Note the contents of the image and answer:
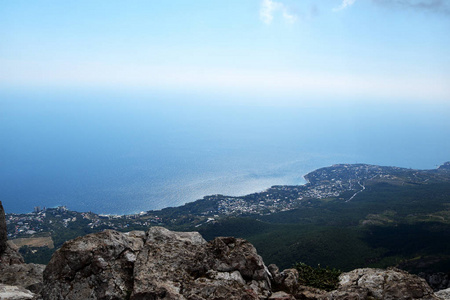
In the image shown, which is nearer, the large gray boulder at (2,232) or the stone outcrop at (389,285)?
the stone outcrop at (389,285)

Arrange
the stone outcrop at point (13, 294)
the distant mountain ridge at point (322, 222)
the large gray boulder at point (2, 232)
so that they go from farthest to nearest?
1. the distant mountain ridge at point (322, 222)
2. the large gray boulder at point (2, 232)
3. the stone outcrop at point (13, 294)

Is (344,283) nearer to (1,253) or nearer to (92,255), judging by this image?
(92,255)

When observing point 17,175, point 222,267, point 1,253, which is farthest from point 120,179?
point 222,267

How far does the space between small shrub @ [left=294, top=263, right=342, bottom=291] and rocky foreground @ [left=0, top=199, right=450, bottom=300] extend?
505 millimetres

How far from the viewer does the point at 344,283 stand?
37.7ft

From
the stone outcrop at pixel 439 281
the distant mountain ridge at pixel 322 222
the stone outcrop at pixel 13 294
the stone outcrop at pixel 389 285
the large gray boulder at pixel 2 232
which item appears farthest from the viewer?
the distant mountain ridge at pixel 322 222

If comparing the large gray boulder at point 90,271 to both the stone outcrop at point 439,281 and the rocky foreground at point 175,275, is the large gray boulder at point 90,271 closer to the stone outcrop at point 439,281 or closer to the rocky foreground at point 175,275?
the rocky foreground at point 175,275

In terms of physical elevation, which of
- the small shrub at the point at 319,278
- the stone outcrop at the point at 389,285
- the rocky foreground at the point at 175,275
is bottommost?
the small shrub at the point at 319,278

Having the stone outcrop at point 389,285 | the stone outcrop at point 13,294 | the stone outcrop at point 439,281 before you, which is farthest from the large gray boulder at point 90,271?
the stone outcrop at point 439,281

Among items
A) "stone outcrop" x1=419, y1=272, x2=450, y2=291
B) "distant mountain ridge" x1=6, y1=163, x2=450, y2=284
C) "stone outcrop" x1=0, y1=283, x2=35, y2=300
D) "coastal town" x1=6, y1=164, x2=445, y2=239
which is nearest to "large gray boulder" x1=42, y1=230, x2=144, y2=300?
"stone outcrop" x1=0, y1=283, x2=35, y2=300

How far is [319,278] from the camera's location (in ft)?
40.2

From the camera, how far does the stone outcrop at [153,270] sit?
342 inches

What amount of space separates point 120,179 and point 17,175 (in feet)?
185

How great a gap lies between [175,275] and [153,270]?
80cm
